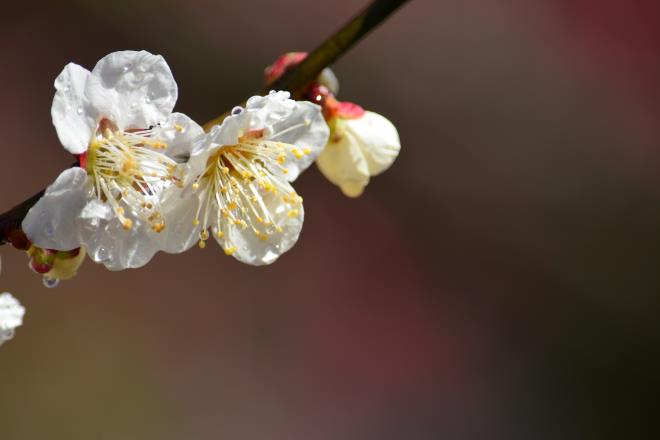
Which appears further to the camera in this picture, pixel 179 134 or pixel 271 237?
pixel 271 237

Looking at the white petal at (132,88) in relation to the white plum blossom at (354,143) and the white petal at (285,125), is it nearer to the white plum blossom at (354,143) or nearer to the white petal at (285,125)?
the white petal at (285,125)

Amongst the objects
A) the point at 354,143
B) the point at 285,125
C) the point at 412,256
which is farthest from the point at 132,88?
the point at 412,256

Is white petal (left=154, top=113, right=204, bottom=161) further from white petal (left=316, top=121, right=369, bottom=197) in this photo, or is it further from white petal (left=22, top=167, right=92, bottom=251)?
white petal (left=316, top=121, right=369, bottom=197)

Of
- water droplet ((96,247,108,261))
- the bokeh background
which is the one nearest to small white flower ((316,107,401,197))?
water droplet ((96,247,108,261))

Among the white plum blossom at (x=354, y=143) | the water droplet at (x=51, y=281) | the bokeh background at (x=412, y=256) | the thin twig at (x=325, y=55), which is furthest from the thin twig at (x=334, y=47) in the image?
the bokeh background at (x=412, y=256)

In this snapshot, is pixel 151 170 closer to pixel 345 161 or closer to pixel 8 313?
pixel 8 313

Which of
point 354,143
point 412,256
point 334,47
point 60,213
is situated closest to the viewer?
point 60,213

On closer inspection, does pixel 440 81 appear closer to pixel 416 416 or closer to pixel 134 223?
pixel 416 416
